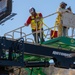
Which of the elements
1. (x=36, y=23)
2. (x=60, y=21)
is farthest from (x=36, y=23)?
(x=60, y=21)

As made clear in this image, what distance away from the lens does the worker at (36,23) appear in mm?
14292

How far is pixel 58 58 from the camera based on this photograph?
13.6 m

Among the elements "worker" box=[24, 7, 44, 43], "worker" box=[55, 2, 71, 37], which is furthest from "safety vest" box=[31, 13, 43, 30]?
"worker" box=[55, 2, 71, 37]

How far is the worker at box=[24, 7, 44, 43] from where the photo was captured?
14292 mm

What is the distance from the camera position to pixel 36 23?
14.6 meters

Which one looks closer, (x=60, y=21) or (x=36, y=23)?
(x=60, y=21)

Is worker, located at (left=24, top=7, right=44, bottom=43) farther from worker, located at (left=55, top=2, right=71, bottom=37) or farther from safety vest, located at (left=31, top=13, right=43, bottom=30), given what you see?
worker, located at (left=55, top=2, right=71, bottom=37)

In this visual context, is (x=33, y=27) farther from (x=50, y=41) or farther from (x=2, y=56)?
(x=2, y=56)

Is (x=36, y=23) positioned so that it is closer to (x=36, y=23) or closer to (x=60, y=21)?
(x=36, y=23)

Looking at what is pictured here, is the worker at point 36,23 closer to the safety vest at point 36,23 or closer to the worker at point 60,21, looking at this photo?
the safety vest at point 36,23

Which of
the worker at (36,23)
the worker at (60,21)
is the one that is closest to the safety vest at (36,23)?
the worker at (36,23)

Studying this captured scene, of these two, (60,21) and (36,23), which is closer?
(60,21)

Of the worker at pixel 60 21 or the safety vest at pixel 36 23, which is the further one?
the safety vest at pixel 36 23

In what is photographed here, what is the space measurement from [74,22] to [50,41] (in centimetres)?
111
